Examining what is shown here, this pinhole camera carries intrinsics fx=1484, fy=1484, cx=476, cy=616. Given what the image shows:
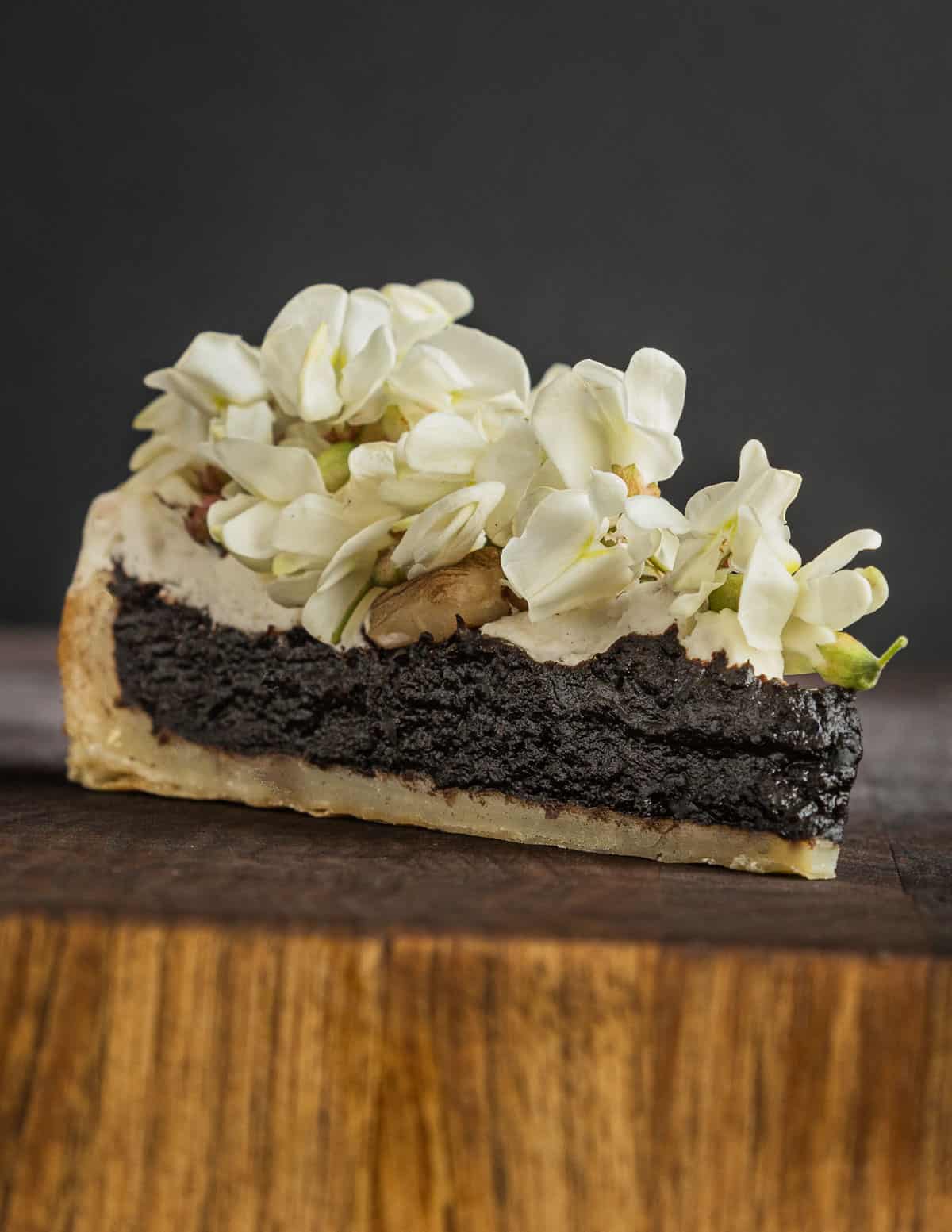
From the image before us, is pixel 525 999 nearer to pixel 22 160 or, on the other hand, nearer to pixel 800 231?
pixel 800 231

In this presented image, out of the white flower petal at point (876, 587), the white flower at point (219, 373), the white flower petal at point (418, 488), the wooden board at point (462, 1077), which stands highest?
the white flower at point (219, 373)

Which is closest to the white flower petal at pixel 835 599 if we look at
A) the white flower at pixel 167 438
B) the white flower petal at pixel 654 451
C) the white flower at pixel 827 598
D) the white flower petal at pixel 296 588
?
the white flower at pixel 827 598

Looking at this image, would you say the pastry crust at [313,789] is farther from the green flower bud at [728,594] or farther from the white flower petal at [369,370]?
the white flower petal at [369,370]

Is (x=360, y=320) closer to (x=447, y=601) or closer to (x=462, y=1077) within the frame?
(x=447, y=601)

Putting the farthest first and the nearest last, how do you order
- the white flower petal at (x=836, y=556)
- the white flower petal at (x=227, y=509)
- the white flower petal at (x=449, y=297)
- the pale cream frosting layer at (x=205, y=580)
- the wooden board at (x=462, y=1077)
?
the white flower petal at (x=449, y=297) < the white flower petal at (x=227, y=509) < the pale cream frosting layer at (x=205, y=580) < the white flower petal at (x=836, y=556) < the wooden board at (x=462, y=1077)

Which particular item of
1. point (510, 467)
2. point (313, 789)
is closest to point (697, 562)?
point (510, 467)

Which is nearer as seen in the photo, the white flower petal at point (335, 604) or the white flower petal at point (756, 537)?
the white flower petal at point (756, 537)

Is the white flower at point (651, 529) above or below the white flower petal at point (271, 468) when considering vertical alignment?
below
